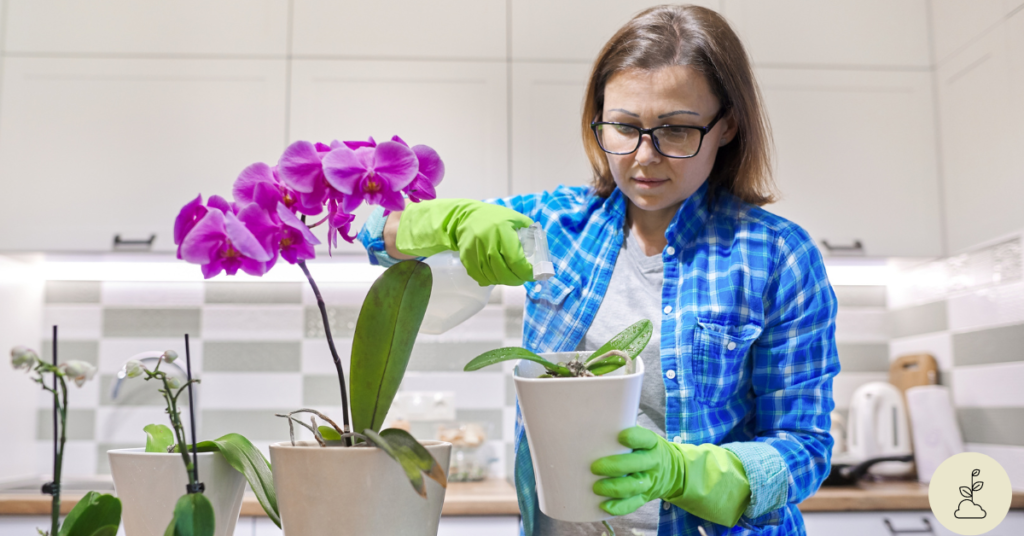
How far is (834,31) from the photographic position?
2039mm

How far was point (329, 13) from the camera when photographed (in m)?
2.00

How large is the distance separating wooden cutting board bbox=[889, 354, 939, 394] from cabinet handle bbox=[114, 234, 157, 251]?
2120 millimetres

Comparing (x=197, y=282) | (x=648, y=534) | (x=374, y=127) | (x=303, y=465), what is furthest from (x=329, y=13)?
(x=303, y=465)

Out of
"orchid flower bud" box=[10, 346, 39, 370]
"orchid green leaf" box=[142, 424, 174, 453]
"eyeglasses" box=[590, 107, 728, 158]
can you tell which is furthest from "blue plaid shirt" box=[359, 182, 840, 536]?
"orchid flower bud" box=[10, 346, 39, 370]

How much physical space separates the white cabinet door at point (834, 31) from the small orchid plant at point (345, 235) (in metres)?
1.72

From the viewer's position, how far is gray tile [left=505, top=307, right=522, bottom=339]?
2.29 m

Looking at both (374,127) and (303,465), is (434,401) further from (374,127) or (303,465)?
(303,465)

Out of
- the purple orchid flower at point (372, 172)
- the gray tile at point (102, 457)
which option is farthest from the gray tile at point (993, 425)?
the gray tile at point (102, 457)

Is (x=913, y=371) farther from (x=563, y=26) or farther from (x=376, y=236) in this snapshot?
(x=376, y=236)

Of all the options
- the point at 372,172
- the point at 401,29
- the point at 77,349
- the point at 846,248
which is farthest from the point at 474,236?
the point at 77,349

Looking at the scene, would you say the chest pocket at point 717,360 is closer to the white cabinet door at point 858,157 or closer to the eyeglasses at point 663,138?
the eyeglasses at point 663,138

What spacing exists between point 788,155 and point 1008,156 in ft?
1.61

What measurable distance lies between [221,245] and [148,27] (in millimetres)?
1785

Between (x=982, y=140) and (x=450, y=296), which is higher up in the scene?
(x=982, y=140)
